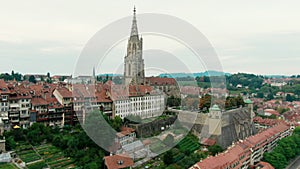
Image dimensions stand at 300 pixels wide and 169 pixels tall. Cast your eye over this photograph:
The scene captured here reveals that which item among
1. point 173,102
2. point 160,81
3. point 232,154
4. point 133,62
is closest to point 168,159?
point 232,154

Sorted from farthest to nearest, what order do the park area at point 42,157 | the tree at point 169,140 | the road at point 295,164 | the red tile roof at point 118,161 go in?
the road at point 295,164 → the tree at point 169,140 → the park area at point 42,157 → the red tile roof at point 118,161

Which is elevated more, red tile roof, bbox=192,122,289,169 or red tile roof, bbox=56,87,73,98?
red tile roof, bbox=56,87,73,98

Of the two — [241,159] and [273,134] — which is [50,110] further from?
[273,134]

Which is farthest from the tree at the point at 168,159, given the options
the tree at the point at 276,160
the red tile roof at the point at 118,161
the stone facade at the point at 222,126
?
the tree at the point at 276,160

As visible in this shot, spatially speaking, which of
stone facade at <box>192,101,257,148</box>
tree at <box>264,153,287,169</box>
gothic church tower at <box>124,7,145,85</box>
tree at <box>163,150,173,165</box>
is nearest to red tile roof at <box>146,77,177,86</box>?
gothic church tower at <box>124,7,145,85</box>

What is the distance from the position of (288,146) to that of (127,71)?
15610mm

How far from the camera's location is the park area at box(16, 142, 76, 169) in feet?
45.9

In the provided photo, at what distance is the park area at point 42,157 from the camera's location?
13984 mm

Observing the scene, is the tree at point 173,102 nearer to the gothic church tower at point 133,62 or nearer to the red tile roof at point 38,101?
the gothic church tower at point 133,62

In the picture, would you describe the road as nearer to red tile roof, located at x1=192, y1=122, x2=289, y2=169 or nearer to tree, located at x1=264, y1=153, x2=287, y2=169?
tree, located at x1=264, y1=153, x2=287, y2=169

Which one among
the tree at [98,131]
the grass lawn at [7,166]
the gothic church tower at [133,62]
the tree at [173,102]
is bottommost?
the grass lawn at [7,166]

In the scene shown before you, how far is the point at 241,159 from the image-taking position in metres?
15.7

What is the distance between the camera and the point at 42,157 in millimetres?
14797

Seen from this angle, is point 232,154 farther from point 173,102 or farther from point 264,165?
point 173,102
